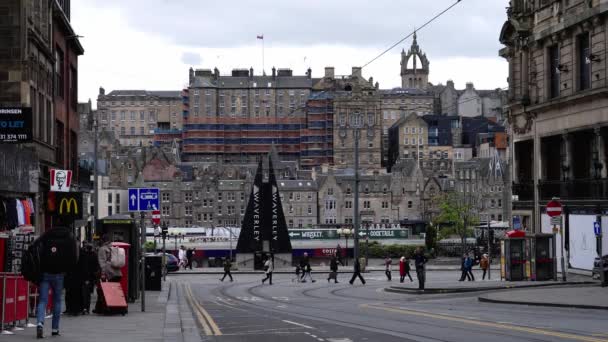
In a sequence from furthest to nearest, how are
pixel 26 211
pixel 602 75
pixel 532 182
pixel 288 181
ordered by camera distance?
pixel 288 181
pixel 532 182
pixel 602 75
pixel 26 211

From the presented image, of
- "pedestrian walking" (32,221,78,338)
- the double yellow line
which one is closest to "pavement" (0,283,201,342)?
the double yellow line

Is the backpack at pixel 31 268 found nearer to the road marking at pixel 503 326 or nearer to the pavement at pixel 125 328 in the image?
the pavement at pixel 125 328

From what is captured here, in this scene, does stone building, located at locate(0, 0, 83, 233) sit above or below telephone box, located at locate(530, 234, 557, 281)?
above

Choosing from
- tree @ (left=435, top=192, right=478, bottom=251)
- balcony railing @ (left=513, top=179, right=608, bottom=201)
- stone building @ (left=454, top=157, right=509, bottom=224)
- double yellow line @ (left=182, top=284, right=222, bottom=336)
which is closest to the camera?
double yellow line @ (left=182, top=284, right=222, bottom=336)

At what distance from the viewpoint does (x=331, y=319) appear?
23.2 meters

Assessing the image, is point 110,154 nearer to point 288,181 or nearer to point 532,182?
point 288,181

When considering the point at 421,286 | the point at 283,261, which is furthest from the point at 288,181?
the point at 421,286

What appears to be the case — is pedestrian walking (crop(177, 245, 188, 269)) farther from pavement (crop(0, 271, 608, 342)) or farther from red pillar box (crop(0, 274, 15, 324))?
red pillar box (crop(0, 274, 15, 324))

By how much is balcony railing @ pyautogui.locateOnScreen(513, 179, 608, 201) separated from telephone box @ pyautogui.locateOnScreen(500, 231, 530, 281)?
12.0 ft

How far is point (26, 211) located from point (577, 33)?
25798 millimetres

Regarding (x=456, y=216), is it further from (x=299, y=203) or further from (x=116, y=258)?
(x=116, y=258)

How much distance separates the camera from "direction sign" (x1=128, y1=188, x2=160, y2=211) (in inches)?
1009

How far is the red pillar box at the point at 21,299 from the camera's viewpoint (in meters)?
17.9

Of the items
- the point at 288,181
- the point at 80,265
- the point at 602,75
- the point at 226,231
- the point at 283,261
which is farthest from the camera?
the point at 288,181
